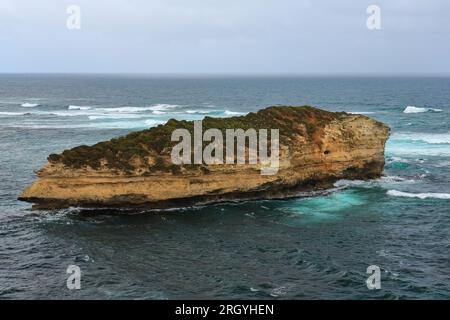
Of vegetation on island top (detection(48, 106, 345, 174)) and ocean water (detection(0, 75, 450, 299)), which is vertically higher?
vegetation on island top (detection(48, 106, 345, 174))

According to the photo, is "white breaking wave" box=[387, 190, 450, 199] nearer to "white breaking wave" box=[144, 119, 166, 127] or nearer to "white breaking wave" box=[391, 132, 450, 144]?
"white breaking wave" box=[391, 132, 450, 144]

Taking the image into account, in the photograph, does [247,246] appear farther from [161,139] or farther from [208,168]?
[161,139]

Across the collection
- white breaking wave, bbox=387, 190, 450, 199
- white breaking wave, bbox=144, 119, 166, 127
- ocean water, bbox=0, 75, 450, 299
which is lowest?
ocean water, bbox=0, 75, 450, 299

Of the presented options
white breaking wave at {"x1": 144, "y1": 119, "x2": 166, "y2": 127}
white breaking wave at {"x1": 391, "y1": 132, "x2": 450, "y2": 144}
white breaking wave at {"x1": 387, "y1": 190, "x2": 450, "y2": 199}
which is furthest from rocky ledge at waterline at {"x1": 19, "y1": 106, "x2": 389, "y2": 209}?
white breaking wave at {"x1": 144, "y1": 119, "x2": 166, "y2": 127}

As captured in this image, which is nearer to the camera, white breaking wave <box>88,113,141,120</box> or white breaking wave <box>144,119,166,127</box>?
white breaking wave <box>144,119,166,127</box>

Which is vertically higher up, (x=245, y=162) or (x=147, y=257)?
(x=245, y=162)
